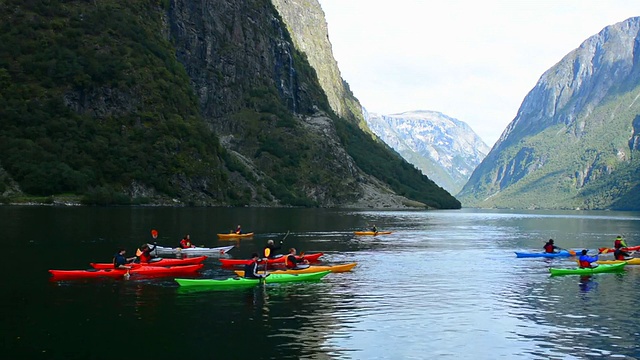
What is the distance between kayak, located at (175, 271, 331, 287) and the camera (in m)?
45.9

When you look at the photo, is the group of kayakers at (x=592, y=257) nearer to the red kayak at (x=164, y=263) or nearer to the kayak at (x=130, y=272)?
the kayak at (x=130, y=272)

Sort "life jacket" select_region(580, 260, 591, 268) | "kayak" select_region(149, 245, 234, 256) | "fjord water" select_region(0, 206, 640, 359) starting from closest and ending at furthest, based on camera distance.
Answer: "fjord water" select_region(0, 206, 640, 359)
"life jacket" select_region(580, 260, 591, 268)
"kayak" select_region(149, 245, 234, 256)

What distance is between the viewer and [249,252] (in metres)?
72.9

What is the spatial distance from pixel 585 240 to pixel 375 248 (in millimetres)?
42825

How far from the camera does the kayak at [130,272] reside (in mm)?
48119

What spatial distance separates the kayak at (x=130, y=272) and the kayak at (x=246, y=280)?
24.1 ft

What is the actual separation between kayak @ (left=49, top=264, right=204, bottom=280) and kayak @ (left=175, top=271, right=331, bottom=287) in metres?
7.34

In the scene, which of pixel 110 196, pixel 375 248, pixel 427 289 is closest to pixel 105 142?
pixel 110 196

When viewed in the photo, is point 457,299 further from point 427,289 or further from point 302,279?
point 302,279

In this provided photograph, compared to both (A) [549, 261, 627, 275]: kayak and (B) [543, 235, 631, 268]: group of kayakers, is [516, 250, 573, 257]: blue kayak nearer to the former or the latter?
(B) [543, 235, 631, 268]: group of kayakers

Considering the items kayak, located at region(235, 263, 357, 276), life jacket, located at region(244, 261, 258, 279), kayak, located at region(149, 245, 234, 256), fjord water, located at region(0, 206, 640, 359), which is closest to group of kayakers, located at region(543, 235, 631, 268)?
fjord water, located at region(0, 206, 640, 359)

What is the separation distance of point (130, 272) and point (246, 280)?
11.0 metres

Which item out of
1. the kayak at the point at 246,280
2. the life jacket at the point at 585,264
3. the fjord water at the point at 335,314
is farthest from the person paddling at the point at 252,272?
the life jacket at the point at 585,264

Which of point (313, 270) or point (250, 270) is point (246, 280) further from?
point (313, 270)
